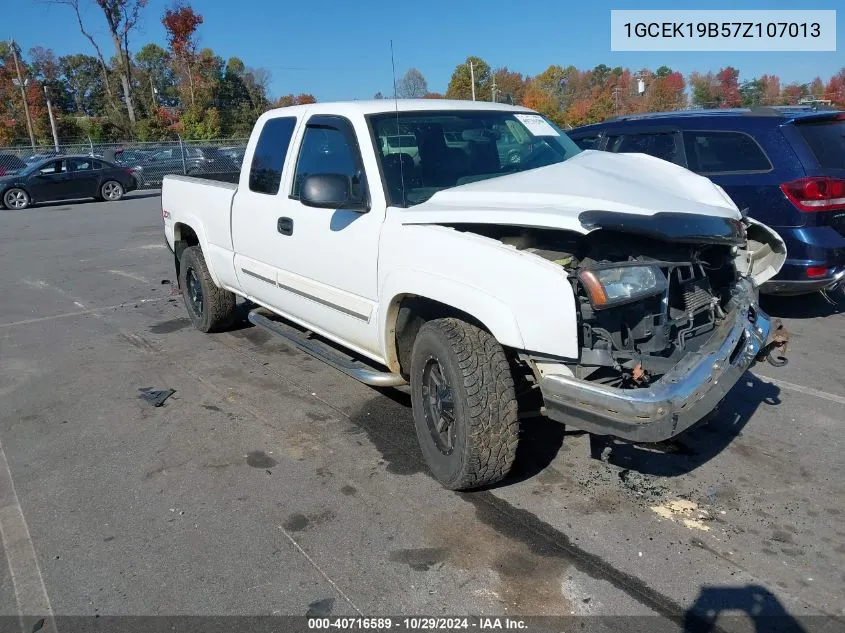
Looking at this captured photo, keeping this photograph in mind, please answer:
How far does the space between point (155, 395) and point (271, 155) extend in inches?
77.8

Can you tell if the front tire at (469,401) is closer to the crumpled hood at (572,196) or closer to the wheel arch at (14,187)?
the crumpled hood at (572,196)

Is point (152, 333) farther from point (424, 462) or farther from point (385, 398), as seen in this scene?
point (424, 462)

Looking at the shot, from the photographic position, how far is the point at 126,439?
4461mm

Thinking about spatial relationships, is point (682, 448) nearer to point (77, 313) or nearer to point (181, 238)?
point (181, 238)

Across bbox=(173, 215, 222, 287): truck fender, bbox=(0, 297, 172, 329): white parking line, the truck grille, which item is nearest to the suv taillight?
the truck grille

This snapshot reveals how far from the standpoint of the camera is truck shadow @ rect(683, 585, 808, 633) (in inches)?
104

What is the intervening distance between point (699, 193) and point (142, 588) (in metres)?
3.46

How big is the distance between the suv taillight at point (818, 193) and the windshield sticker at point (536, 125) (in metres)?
2.47

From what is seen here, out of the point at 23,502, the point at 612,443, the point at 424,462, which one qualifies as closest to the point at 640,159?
the point at 612,443

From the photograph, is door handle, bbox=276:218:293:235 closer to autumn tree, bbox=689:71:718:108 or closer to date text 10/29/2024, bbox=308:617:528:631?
date text 10/29/2024, bbox=308:617:528:631

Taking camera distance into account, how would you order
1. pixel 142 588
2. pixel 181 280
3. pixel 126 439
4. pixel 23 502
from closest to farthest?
pixel 142 588 → pixel 23 502 → pixel 126 439 → pixel 181 280

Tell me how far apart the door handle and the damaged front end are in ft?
5.77

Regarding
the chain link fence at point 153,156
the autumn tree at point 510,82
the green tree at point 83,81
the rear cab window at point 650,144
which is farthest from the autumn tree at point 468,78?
Answer: the rear cab window at point 650,144

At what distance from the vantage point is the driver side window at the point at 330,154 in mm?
4195
